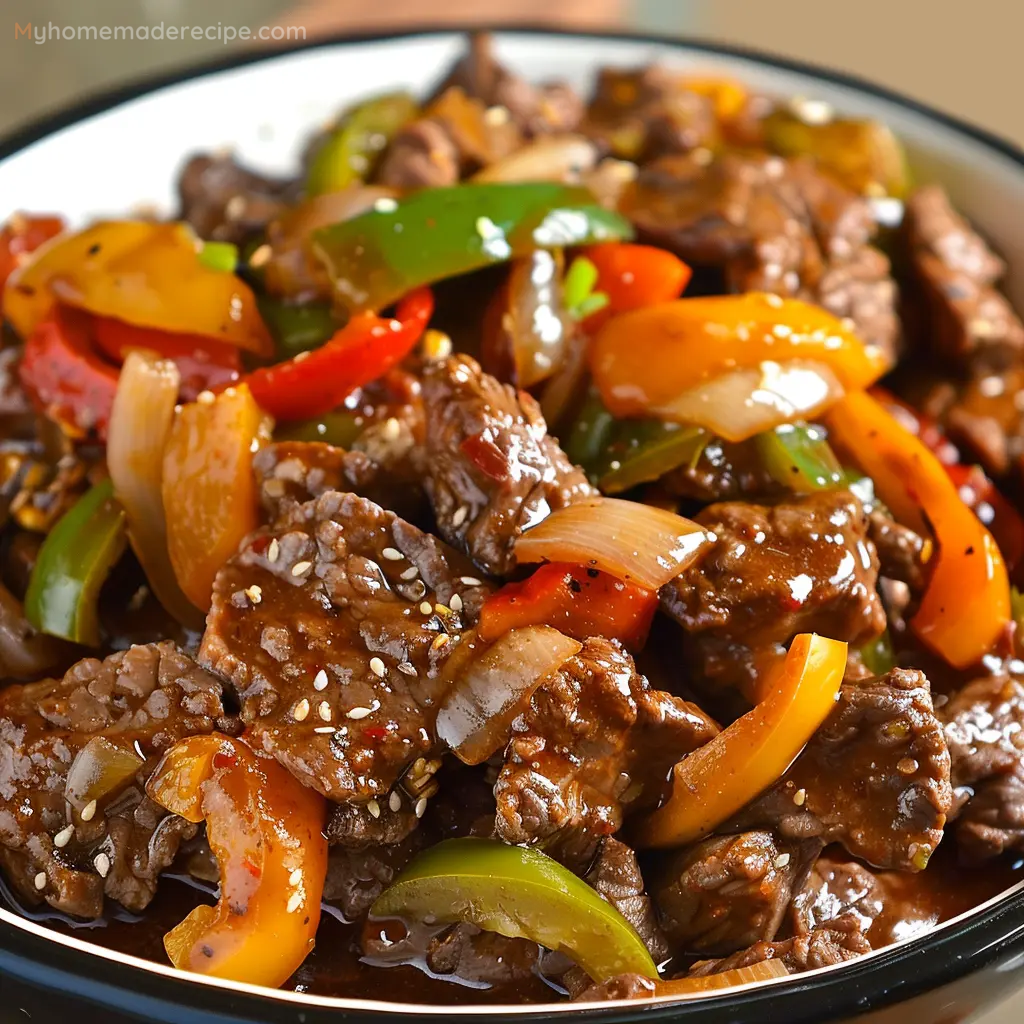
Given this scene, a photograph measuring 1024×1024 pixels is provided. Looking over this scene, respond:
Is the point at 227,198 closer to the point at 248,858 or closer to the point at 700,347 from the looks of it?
the point at 700,347

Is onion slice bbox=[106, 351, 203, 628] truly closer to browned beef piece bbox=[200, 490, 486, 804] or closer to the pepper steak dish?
the pepper steak dish

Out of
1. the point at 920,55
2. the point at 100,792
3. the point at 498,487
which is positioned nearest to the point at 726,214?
the point at 498,487

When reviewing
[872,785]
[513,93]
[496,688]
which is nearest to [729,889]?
[872,785]

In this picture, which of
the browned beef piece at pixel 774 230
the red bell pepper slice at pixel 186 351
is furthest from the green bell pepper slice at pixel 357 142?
the browned beef piece at pixel 774 230

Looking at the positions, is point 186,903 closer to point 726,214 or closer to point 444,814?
point 444,814

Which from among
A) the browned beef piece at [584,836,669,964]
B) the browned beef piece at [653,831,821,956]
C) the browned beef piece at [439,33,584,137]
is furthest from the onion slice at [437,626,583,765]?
the browned beef piece at [439,33,584,137]

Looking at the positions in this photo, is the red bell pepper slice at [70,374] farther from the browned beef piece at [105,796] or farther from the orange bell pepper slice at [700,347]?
the orange bell pepper slice at [700,347]

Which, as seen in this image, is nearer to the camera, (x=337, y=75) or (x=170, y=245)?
(x=170, y=245)

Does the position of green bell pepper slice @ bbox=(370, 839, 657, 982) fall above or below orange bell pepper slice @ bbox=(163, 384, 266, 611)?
below
